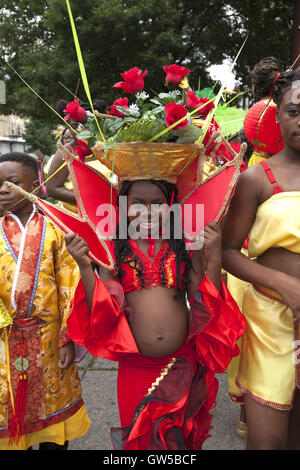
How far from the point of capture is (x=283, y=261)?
186 centimetres

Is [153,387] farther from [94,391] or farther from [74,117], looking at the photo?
[94,391]

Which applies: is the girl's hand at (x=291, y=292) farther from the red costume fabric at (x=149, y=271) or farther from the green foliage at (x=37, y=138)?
the green foliage at (x=37, y=138)

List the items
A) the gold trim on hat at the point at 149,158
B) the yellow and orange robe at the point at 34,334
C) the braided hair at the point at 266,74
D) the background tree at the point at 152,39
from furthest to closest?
the background tree at the point at 152,39, the braided hair at the point at 266,74, the yellow and orange robe at the point at 34,334, the gold trim on hat at the point at 149,158

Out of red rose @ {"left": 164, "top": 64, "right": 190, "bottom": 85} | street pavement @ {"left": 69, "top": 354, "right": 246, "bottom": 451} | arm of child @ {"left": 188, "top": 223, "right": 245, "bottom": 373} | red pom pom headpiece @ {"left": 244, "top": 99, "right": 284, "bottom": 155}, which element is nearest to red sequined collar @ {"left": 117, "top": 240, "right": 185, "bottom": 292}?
arm of child @ {"left": 188, "top": 223, "right": 245, "bottom": 373}

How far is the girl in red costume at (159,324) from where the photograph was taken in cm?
187

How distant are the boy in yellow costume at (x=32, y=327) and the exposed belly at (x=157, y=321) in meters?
0.45

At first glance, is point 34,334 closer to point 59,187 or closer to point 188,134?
point 188,134

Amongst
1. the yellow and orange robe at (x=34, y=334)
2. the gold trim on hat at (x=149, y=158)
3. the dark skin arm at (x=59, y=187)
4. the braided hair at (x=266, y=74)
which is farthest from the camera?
the dark skin arm at (x=59, y=187)

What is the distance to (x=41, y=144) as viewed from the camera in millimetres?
30969

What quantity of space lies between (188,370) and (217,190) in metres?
0.85

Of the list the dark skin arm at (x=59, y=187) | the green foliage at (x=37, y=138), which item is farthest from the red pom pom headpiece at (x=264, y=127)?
the green foliage at (x=37, y=138)

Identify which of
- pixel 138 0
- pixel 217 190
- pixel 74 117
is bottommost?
pixel 217 190

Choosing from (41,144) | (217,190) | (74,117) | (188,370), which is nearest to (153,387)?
(188,370)

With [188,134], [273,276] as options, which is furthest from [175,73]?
[273,276]
